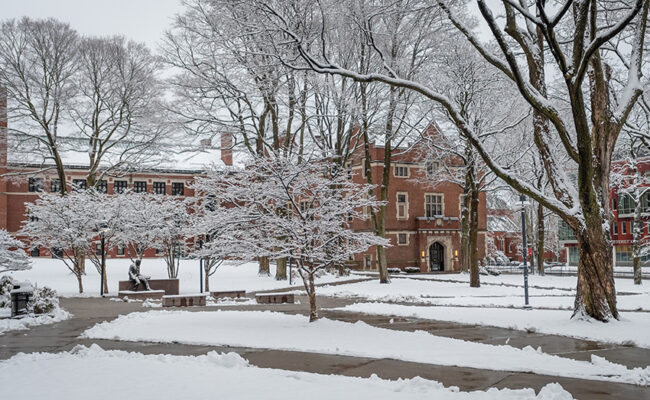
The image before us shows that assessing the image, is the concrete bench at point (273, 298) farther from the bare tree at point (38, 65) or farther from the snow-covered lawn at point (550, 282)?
the bare tree at point (38, 65)

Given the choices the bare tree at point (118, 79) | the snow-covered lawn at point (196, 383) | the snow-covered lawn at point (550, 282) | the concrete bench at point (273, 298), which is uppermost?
the bare tree at point (118, 79)

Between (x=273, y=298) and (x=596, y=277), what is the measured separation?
1072 cm

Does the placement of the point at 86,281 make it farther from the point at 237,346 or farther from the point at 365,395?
the point at 365,395

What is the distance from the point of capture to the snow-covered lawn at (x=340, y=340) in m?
8.64

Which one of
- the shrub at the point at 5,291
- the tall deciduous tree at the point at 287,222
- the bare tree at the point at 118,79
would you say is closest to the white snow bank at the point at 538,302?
the tall deciduous tree at the point at 287,222

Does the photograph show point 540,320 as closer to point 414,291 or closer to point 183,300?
point 414,291

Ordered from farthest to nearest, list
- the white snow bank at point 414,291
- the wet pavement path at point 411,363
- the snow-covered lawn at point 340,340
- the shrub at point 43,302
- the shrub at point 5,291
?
the white snow bank at point 414,291 < the shrub at point 5,291 < the shrub at point 43,302 < the snow-covered lawn at point 340,340 < the wet pavement path at point 411,363

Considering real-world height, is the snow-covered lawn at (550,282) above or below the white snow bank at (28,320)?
below

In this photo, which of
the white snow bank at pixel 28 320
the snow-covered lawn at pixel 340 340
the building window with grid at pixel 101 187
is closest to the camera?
the snow-covered lawn at pixel 340 340

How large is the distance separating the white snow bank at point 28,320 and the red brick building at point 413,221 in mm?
31736

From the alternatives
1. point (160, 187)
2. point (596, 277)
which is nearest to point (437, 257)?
point (160, 187)

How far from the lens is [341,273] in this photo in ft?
114

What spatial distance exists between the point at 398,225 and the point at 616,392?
40.1 metres

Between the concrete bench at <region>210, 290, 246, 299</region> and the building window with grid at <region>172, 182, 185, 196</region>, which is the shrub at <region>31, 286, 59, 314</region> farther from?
the building window with grid at <region>172, 182, 185, 196</region>
